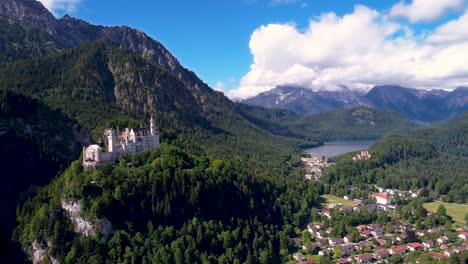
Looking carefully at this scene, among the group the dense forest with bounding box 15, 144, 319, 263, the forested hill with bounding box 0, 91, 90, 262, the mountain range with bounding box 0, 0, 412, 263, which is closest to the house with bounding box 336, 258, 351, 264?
the dense forest with bounding box 15, 144, 319, 263

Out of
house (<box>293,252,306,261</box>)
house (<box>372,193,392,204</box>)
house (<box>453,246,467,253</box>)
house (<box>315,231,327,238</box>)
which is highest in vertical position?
house (<box>372,193,392,204</box>)

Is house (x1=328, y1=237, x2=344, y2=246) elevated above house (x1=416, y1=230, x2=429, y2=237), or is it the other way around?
house (x1=328, y1=237, x2=344, y2=246)

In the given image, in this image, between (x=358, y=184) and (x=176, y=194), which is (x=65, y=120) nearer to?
(x=176, y=194)

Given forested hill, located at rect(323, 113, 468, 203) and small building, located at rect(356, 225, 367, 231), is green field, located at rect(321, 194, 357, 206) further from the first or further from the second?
small building, located at rect(356, 225, 367, 231)

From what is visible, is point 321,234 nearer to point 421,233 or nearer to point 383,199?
point 421,233

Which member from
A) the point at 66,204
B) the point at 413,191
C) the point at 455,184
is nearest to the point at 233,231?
the point at 66,204

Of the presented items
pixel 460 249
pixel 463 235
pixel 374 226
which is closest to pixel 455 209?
pixel 463 235

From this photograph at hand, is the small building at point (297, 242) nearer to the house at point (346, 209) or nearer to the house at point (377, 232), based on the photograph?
the house at point (377, 232)
